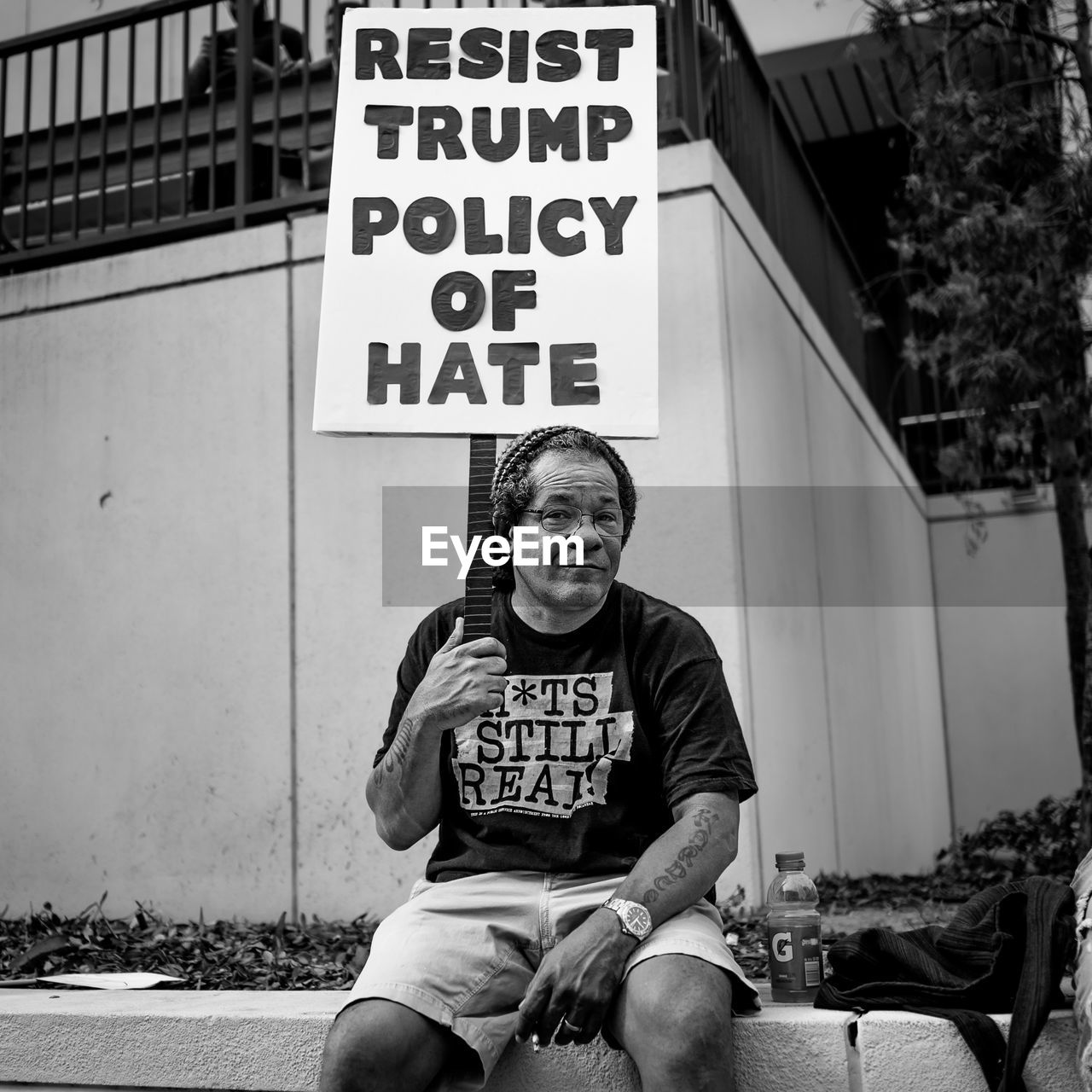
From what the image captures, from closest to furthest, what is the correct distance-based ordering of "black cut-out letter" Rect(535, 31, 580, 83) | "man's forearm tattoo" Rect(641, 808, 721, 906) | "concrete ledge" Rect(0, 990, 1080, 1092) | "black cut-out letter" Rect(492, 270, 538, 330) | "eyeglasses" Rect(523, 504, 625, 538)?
"man's forearm tattoo" Rect(641, 808, 721, 906)
"concrete ledge" Rect(0, 990, 1080, 1092)
"eyeglasses" Rect(523, 504, 625, 538)
"black cut-out letter" Rect(492, 270, 538, 330)
"black cut-out letter" Rect(535, 31, 580, 83)

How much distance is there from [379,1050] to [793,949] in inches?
41.2

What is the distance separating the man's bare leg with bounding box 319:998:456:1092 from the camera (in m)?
2.43

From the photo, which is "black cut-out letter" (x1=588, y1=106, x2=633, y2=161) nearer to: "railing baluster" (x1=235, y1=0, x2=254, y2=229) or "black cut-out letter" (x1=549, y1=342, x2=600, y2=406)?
"black cut-out letter" (x1=549, y1=342, x2=600, y2=406)

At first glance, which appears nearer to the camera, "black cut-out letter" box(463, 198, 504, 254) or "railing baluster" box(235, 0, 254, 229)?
"black cut-out letter" box(463, 198, 504, 254)

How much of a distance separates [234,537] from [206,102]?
2592 mm

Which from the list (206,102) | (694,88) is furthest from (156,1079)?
(206,102)

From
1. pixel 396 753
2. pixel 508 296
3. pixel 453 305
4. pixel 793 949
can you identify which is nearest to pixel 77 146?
pixel 453 305

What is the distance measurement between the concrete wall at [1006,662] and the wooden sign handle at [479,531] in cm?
864

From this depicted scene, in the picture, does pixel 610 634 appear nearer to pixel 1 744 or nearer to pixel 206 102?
pixel 1 744

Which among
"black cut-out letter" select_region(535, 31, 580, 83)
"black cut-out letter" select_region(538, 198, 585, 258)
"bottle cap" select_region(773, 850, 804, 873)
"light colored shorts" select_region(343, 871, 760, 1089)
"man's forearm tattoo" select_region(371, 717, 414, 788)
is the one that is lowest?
"light colored shorts" select_region(343, 871, 760, 1089)

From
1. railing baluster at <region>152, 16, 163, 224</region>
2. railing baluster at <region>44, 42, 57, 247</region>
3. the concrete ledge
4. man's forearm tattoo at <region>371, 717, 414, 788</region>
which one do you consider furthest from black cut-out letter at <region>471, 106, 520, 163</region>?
railing baluster at <region>44, 42, 57, 247</region>

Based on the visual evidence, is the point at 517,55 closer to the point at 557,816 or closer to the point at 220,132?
the point at 557,816

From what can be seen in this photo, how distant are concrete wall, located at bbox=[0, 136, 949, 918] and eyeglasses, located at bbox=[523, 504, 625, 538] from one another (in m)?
2.32

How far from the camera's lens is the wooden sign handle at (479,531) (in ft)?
9.39
